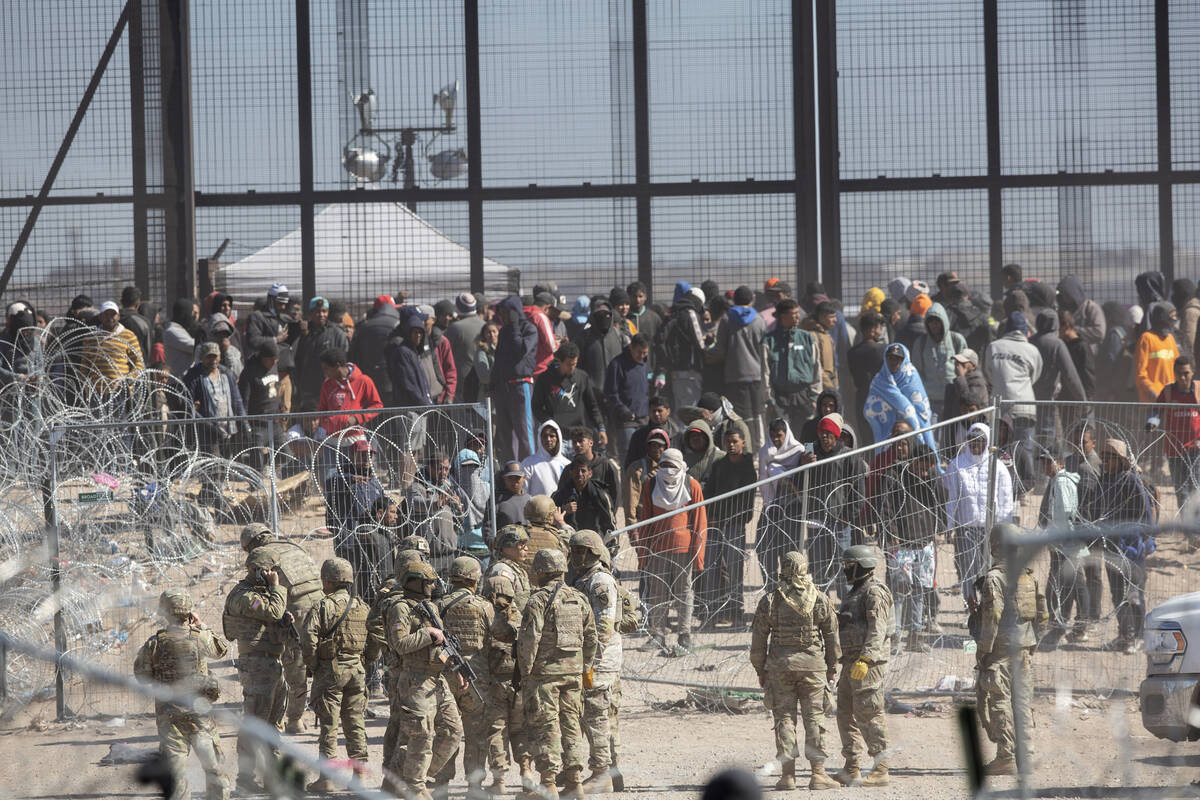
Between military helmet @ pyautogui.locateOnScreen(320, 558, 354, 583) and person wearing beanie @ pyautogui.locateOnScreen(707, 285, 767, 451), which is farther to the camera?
person wearing beanie @ pyautogui.locateOnScreen(707, 285, 767, 451)

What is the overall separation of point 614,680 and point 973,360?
18.9ft

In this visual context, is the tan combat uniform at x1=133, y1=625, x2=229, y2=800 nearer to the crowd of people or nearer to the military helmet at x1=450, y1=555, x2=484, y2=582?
the crowd of people

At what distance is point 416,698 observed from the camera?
8.21 m

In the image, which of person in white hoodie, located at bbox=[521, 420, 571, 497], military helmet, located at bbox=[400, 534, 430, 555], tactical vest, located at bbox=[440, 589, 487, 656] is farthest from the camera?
person in white hoodie, located at bbox=[521, 420, 571, 497]

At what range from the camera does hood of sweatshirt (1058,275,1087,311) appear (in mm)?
15289

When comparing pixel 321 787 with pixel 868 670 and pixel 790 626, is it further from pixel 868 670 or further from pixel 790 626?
pixel 868 670

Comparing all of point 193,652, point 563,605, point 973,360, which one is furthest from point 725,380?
point 193,652

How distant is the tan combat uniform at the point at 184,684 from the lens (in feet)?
25.8

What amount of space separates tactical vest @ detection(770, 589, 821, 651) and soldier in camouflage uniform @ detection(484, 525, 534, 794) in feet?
4.49

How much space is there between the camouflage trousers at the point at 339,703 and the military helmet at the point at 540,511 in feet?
4.66

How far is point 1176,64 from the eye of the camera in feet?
50.5

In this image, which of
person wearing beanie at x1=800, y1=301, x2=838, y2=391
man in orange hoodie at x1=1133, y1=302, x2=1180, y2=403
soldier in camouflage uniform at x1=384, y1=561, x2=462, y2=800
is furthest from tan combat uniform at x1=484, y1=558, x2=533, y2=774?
man in orange hoodie at x1=1133, y1=302, x2=1180, y2=403

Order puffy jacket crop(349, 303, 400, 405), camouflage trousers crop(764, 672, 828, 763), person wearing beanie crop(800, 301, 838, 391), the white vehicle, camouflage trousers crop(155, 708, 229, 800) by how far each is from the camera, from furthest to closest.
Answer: puffy jacket crop(349, 303, 400, 405) → person wearing beanie crop(800, 301, 838, 391) → camouflage trousers crop(764, 672, 828, 763) → camouflage trousers crop(155, 708, 229, 800) → the white vehicle

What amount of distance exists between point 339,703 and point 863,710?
292cm
